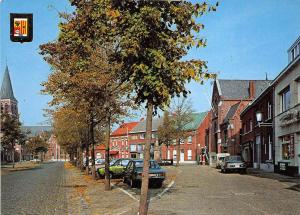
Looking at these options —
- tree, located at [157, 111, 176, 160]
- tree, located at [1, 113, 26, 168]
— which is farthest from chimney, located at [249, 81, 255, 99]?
tree, located at [1, 113, 26, 168]

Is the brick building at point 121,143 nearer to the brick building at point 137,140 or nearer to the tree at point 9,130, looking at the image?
the brick building at point 137,140

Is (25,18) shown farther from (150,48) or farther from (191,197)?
(191,197)

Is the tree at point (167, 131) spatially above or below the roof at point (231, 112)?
below

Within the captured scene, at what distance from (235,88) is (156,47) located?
199 ft

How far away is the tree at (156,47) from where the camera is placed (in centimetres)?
985

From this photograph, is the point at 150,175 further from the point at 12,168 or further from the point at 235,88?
the point at 235,88

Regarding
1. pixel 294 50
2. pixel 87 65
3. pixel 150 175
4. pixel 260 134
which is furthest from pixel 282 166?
pixel 87 65

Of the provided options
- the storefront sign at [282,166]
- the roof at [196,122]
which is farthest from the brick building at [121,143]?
the storefront sign at [282,166]

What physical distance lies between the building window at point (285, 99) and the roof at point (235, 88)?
100 feet

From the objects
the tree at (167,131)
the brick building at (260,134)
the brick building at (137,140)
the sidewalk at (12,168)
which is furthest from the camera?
the brick building at (137,140)

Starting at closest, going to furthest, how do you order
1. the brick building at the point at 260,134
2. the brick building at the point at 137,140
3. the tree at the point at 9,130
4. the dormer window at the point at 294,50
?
the dormer window at the point at 294,50
the brick building at the point at 260,134
the tree at the point at 9,130
the brick building at the point at 137,140

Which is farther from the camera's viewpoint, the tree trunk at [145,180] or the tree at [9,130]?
the tree at [9,130]

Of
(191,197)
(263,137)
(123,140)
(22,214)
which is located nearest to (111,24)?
(22,214)

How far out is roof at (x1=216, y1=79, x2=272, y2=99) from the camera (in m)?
67.2
